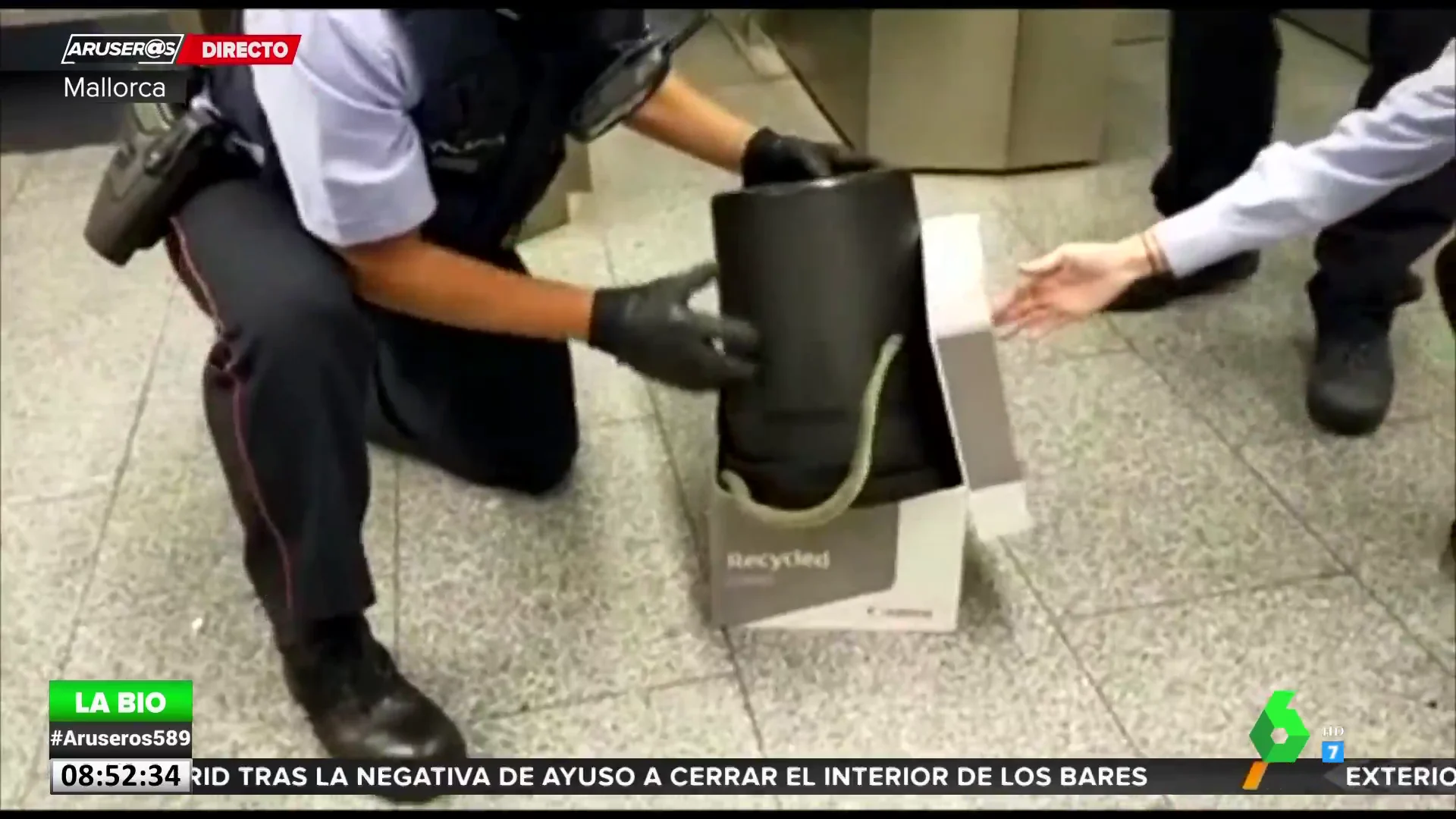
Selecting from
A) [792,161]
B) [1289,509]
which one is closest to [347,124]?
[792,161]

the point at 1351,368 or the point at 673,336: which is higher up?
the point at 673,336

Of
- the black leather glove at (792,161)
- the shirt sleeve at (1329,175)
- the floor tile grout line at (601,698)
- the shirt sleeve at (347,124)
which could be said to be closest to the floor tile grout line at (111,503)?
the floor tile grout line at (601,698)

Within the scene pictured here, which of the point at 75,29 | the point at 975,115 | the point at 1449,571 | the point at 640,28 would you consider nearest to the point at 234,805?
the point at 75,29

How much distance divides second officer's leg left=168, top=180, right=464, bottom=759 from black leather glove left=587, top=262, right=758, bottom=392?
183 millimetres

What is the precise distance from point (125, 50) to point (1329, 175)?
80cm

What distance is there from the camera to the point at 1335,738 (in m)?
1.03

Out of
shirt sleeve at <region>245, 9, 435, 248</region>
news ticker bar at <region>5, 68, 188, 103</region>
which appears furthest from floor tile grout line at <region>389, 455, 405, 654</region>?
news ticker bar at <region>5, 68, 188, 103</region>

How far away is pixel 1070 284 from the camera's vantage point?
3.39 feet

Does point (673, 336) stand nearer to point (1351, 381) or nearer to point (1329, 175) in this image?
point (1329, 175)

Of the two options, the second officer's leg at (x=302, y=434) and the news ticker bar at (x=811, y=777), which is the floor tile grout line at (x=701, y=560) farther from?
the second officer's leg at (x=302, y=434)

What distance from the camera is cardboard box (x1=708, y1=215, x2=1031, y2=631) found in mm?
1001

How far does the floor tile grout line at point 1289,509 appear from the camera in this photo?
1121mm

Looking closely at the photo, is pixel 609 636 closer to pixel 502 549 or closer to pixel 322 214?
pixel 502 549

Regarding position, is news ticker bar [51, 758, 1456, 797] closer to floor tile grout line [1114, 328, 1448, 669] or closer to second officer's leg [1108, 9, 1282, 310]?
floor tile grout line [1114, 328, 1448, 669]
